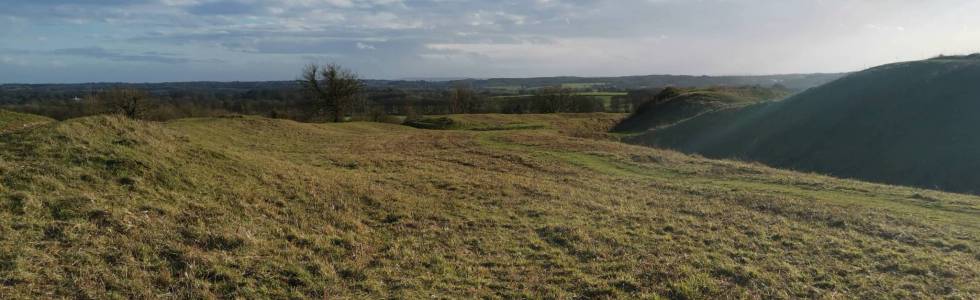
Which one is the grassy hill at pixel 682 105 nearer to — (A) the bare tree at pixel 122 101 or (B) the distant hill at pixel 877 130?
(B) the distant hill at pixel 877 130

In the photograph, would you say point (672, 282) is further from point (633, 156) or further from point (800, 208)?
point (633, 156)

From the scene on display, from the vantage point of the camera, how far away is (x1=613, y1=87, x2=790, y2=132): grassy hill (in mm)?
46531

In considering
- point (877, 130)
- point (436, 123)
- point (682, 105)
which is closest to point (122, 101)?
point (436, 123)

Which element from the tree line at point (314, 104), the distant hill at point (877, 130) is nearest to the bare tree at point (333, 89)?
the tree line at point (314, 104)

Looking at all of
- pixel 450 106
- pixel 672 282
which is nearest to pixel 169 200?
→ pixel 672 282

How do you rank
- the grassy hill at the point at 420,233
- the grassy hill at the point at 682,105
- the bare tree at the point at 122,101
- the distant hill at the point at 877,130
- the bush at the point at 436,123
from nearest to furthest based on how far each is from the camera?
the grassy hill at the point at 420,233 < the distant hill at the point at 877,130 < the bare tree at the point at 122,101 < the bush at the point at 436,123 < the grassy hill at the point at 682,105

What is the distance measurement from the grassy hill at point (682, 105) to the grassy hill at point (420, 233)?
1276 inches

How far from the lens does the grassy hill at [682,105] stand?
4653 cm

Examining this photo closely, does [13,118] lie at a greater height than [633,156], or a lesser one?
greater

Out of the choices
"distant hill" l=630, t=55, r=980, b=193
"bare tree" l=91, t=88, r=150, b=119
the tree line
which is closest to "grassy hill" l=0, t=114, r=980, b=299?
"distant hill" l=630, t=55, r=980, b=193

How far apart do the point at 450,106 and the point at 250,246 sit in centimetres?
7331

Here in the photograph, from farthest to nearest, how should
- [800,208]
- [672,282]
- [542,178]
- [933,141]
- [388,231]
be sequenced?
[933,141]
[542,178]
[800,208]
[388,231]
[672,282]

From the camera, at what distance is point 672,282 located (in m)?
7.05

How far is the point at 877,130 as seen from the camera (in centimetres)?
2355
